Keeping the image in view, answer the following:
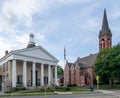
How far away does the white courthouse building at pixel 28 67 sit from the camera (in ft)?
160

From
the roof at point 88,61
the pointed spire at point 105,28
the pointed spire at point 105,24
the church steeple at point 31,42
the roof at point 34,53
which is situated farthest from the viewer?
the pointed spire at point 105,24

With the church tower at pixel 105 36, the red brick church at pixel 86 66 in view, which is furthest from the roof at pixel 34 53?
the church tower at pixel 105 36

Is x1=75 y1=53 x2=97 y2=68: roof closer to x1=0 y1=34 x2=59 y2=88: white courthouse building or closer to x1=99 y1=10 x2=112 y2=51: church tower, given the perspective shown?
x1=99 y1=10 x2=112 y2=51: church tower

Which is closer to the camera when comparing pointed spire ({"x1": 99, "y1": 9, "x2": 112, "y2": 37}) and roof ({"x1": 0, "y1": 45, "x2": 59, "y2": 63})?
roof ({"x1": 0, "y1": 45, "x2": 59, "y2": 63})

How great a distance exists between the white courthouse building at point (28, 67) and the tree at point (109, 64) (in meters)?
12.8

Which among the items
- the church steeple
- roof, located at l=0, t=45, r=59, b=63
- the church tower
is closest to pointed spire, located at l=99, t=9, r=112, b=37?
the church tower

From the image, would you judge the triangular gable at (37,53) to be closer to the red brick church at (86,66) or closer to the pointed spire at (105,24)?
the red brick church at (86,66)

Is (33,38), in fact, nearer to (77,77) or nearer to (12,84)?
(12,84)

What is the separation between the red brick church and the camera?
8681 centimetres

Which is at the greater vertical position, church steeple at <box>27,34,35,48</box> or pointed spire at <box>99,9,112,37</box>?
pointed spire at <box>99,9,112,37</box>

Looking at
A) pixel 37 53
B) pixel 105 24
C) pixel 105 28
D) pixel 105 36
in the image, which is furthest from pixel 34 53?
pixel 105 24

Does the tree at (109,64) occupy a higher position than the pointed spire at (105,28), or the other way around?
the pointed spire at (105,28)

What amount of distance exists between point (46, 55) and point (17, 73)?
8702mm

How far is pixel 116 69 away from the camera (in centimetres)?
6144
